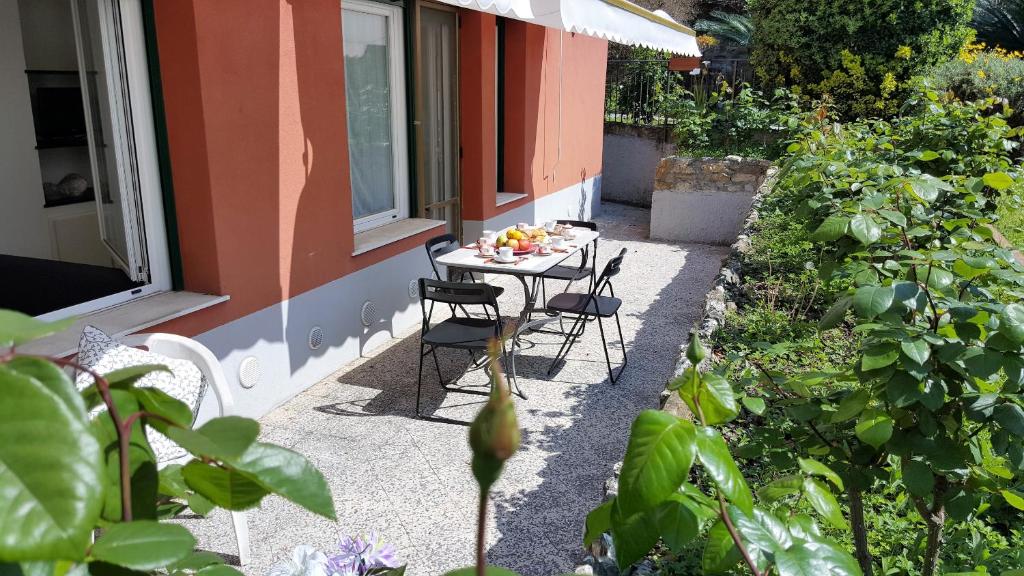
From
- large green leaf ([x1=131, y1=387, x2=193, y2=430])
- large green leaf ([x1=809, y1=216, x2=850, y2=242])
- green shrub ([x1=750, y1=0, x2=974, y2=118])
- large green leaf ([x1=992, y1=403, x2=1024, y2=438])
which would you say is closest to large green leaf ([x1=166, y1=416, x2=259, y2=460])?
large green leaf ([x1=131, y1=387, x2=193, y2=430])

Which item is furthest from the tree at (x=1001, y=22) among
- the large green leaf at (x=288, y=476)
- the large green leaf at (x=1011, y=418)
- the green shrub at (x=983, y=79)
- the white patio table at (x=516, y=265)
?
the large green leaf at (x=288, y=476)

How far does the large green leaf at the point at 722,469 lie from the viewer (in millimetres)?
1081

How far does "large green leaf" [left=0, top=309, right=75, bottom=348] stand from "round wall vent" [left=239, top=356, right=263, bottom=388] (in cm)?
473

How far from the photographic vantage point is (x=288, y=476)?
69 cm

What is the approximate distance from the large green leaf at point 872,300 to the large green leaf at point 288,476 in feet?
4.94

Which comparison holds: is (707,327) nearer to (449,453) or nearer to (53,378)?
(449,453)

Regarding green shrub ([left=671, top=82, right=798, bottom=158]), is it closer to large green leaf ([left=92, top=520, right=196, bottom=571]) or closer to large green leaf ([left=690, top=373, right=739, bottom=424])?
large green leaf ([left=690, top=373, right=739, bottom=424])

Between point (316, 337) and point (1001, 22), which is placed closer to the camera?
point (316, 337)

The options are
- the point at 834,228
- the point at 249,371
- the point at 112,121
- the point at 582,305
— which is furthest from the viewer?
the point at 582,305

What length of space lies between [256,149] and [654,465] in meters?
4.56

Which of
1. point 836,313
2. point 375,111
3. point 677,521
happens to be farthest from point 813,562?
point 375,111

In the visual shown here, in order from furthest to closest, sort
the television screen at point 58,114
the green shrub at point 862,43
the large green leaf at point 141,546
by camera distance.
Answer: the green shrub at point 862,43, the television screen at point 58,114, the large green leaf at point 141,546

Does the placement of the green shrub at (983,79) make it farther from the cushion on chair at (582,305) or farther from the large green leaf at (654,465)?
the large green leaf at (654,465)

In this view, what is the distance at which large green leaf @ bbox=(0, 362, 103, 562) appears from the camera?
1.51 ft
